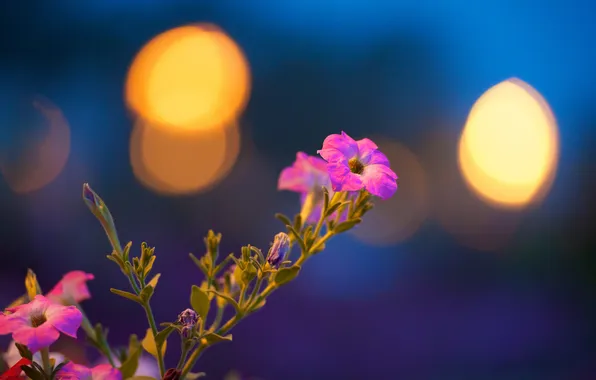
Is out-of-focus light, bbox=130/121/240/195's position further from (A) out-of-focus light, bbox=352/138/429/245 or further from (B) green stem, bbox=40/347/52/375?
(B) green stem, bbox=40/347/52/375

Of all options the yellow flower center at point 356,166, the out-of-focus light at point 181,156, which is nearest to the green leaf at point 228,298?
the yellow flower center at point 356,166

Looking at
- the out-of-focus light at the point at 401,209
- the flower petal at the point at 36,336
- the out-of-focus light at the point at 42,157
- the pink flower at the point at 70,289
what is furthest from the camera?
the out-of-focus light at the point at 42,157

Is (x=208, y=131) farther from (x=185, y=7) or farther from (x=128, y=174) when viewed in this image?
(x=185, y=7)

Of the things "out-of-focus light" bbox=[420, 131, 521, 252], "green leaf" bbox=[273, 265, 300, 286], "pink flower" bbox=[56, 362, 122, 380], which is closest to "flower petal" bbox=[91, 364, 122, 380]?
"pink flower" bbox=[56, 362, 122, 380]

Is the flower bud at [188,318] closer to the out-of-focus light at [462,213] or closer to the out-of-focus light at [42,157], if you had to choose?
the out-of-focus light at [462,213]

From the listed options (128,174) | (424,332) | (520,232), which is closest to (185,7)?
(128,174)

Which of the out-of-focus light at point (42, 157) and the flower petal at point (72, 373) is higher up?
the out-of-focus light at point (42, 157)

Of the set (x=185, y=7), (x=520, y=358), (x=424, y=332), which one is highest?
(x=185, y=7)
